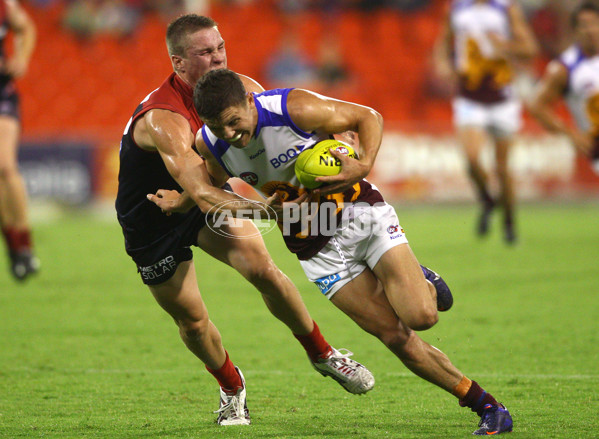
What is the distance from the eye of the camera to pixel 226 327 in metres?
7.44

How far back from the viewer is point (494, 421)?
13.9ft

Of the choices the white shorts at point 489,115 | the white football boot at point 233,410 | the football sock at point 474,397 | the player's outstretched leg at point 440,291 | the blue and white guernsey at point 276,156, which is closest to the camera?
the football sock at point 474,397

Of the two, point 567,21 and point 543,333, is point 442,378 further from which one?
point 567,21

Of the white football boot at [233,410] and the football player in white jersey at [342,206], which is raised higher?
the football player in white jersey at [342,206]

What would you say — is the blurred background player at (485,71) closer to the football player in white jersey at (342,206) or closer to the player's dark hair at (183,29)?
the player's dark hair at (183,29)

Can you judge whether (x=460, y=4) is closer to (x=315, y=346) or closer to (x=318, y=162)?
(x=315, y=346)

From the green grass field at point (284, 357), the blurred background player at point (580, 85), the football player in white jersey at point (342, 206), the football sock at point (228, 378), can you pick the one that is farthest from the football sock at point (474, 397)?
the blurred background player at point (580, 85)

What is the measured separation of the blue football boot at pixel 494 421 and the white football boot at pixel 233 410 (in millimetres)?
1195

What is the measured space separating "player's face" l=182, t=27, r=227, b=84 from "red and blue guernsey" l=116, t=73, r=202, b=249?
92 millimetres

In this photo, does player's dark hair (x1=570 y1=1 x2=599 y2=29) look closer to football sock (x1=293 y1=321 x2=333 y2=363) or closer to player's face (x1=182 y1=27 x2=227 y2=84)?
player's face (x1=182 y1=27 x2=227 y2=84)

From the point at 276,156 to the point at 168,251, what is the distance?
88 cm

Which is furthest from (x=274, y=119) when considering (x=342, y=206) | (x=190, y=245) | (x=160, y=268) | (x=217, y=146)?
(x=160, y=268)

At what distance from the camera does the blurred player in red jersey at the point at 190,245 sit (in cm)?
488

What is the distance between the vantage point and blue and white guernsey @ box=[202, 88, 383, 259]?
443 cm
